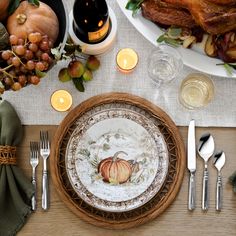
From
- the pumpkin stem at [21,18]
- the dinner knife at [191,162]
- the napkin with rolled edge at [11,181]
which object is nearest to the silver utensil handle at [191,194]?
the dinner knife at [191,162]

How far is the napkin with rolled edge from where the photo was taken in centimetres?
121

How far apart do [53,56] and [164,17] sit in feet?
0.99

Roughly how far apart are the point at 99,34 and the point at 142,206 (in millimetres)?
431

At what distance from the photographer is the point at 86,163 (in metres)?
1.25

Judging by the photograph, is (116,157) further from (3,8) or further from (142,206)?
(3,8)

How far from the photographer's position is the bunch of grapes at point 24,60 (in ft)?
3.26

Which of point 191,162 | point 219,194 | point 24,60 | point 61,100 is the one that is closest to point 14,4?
point 24,60

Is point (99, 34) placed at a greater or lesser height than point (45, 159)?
greater

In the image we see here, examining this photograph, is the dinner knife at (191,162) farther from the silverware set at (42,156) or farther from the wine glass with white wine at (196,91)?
the silverware set at (42,156)

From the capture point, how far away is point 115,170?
125cm

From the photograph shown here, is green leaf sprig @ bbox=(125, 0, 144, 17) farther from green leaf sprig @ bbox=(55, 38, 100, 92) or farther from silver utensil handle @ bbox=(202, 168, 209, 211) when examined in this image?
silver utensil handle @ bbox=(202, 168, 209, 211)

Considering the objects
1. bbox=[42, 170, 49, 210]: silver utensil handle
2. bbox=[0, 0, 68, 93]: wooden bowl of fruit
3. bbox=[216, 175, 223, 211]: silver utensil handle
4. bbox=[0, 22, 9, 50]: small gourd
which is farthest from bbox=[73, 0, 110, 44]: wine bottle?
bbox=[216, 175, 223, 211]: silver utensil handle

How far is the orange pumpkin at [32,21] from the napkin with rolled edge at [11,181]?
0.25 meters

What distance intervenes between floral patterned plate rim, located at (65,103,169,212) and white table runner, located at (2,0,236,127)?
0.16ft
